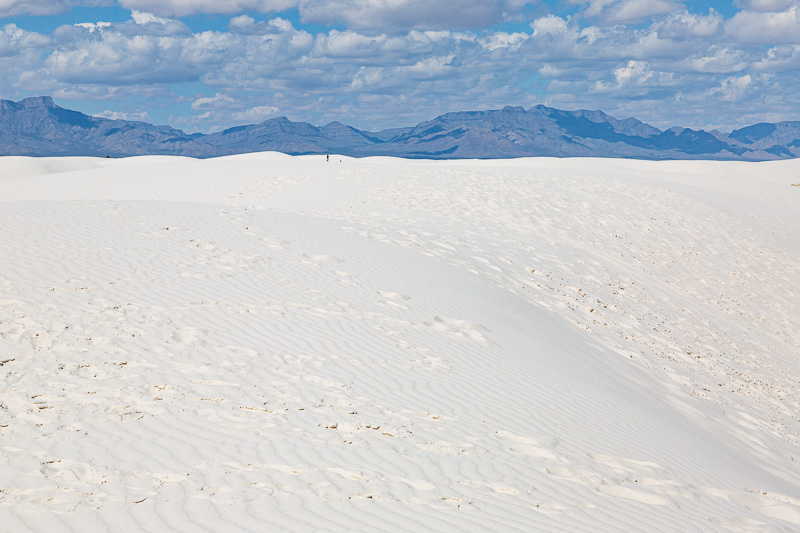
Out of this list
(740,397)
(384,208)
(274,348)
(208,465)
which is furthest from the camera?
(384,208)

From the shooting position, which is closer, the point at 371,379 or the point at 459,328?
the point at 371,379

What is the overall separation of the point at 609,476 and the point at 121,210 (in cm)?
1401

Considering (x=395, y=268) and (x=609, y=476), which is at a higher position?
(x=395, y=268)

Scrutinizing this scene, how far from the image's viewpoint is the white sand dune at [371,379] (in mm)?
6012

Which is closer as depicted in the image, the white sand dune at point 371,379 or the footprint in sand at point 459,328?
the white sand dune at point 371,379

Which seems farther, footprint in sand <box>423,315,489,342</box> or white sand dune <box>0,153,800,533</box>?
footprint in sand <box>423,315,489,342</box>

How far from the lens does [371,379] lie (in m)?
9.01

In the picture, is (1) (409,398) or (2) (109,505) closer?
(2) (109,505)

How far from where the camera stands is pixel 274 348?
9523 mm

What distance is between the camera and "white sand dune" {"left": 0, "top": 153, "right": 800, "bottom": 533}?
19.7 ft

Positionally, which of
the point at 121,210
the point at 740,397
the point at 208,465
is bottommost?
the point at 740,397

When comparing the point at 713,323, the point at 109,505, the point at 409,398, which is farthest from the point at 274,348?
the point at 713,323

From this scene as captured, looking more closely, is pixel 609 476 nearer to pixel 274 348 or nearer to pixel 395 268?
pixel 274 348

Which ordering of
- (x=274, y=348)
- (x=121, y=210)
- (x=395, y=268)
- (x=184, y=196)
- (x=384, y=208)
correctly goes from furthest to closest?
(x=184, y=196) < (x=384, y=208) < (x=121, y=210) < (x=395, y=268) < (x=274, y=348)
